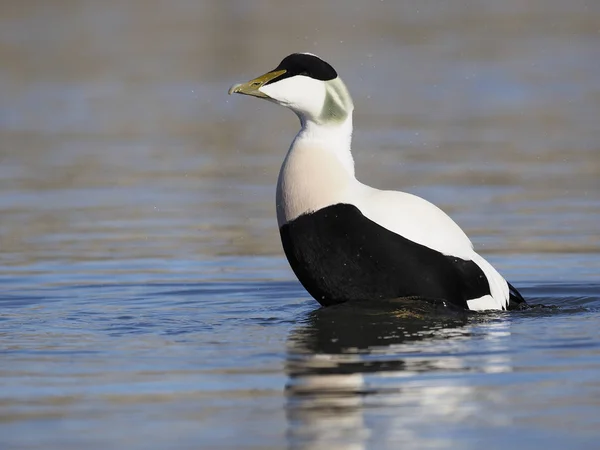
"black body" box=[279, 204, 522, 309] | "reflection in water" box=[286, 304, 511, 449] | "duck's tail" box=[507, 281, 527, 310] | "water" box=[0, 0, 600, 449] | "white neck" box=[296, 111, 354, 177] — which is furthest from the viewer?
"duck's tail" box=[507, 281, 527, 310]

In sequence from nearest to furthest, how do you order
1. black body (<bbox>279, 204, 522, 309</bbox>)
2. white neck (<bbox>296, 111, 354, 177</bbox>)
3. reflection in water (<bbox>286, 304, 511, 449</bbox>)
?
reflection in water (<bbox>286, 304, 511, 449</bbox>) → black body (<bbox>279, 204, 522, 309</bbox>) → white neck (<bbox>296, 111, 354, 177</bbox>)

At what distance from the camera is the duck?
7.70 meters

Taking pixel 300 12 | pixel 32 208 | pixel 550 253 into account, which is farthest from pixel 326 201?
pixel 300 12

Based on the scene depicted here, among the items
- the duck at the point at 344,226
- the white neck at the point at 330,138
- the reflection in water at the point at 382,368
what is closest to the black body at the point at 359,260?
the duck at the point at 344,226

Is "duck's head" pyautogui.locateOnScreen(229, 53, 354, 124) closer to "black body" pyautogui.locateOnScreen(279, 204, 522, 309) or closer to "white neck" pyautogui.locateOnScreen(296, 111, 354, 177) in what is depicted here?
"white neck" pyautogui.locateOnScreen(296, 111, 354, 177)

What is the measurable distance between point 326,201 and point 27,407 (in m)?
2.13

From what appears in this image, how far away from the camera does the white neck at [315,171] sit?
7.73 m

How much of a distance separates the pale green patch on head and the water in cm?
95

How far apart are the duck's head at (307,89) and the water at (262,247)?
0.98m

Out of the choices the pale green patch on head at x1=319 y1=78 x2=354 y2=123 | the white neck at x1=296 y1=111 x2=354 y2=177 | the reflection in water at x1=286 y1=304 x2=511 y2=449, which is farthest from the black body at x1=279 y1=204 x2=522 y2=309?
the pale green patch on head at x1=319 y1=78 x2=354 y2=123

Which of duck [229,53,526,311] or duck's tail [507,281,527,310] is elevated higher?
duck [229,53,526,311]

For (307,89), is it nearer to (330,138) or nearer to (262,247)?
(330,138)

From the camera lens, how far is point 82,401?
6.19m

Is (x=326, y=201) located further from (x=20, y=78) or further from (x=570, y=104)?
(x=20, y=78)
